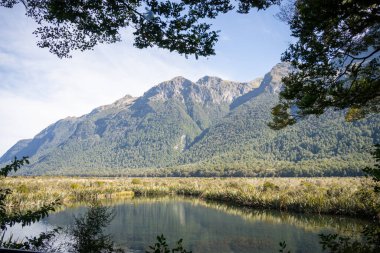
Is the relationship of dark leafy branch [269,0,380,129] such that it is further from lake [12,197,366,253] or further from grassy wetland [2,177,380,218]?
lake [12,197,366,253]

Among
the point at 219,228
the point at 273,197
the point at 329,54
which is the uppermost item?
the point at 329,54

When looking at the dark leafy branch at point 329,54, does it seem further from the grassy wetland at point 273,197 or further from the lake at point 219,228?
the lake at point 219,228

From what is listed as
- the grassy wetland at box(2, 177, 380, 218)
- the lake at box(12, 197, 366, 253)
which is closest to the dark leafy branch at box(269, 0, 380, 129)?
the grassy wetland at box(2, 177, 380, 218)

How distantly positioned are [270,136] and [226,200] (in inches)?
5675

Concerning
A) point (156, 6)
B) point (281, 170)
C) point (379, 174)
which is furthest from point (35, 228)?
point (281, 170)

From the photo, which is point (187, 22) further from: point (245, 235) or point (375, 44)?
point (245, 235)

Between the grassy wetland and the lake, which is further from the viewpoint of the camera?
the grassy wetland

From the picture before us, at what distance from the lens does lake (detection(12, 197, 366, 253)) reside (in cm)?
1563

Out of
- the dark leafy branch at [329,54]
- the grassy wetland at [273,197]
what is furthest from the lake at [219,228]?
the dark leafy branch at [329,54]

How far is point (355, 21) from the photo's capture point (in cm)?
984

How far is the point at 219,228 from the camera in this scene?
1998cm

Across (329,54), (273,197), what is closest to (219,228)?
(273,197)

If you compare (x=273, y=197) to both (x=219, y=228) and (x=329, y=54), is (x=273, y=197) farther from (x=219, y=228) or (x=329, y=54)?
(x=329, y=54)

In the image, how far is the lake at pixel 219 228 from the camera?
15.6m
